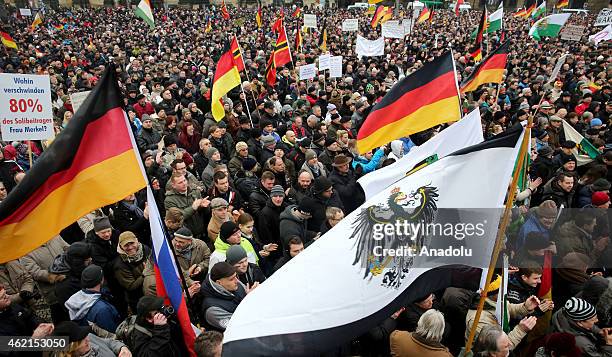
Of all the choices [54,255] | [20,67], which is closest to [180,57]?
[20,67]

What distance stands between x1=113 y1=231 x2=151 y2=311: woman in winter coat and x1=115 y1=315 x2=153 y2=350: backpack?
72 cm

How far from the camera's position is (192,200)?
608cm

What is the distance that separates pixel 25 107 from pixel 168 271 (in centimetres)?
372

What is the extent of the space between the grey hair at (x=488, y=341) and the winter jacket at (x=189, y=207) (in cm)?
370

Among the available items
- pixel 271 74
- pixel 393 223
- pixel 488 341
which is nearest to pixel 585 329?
pixel 488 341

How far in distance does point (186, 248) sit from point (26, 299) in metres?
1.50

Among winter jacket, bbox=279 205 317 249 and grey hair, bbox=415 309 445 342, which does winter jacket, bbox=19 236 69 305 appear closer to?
winter jacket, bbox=279 205 317 249

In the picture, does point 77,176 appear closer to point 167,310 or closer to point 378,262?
A: point 167,310

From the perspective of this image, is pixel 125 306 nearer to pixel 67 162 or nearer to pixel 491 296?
pixel 67 162

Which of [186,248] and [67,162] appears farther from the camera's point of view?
[186,248]

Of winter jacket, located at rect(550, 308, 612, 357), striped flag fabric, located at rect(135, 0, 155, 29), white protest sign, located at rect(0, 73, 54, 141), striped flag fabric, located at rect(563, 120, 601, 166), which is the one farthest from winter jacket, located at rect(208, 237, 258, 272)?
striped flag fabric, located at rect(135, 0, 155, 29)

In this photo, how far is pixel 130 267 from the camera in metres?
4.42

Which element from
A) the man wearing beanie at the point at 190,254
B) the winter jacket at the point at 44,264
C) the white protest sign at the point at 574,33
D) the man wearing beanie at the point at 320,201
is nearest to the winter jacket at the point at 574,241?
the man wearing beanie at the point at 320,201

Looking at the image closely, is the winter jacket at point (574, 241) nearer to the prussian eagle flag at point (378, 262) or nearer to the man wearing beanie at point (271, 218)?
the prussian eagle flag at point (378, 262)
